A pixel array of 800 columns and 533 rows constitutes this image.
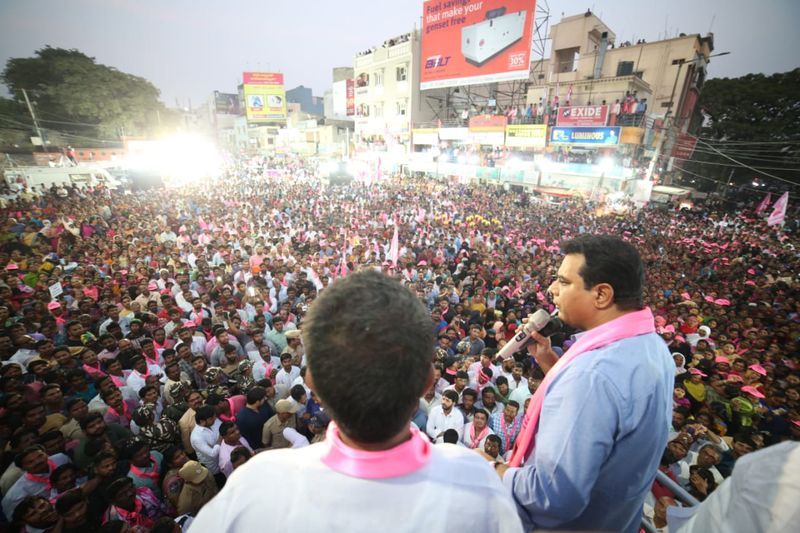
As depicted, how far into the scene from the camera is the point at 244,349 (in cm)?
561

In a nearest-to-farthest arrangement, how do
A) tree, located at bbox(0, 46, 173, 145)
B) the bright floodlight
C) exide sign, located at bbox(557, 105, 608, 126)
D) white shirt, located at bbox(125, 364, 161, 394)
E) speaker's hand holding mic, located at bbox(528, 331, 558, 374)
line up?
speaker's hand holding mic, located at bbox(528, 331, 558, 374), white shirt, located at bbox(125, 364, 161, 394), exide sign, located at bbox(557, 105, 608, 126), the bright floodlight, tree, located at bbox(0, 46, 173, 145)

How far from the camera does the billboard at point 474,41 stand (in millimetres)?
25484

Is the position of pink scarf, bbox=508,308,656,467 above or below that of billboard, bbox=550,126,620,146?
below

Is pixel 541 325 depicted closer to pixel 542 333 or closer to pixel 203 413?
pixel 542 333

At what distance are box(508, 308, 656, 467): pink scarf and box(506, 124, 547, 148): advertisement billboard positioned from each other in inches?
962

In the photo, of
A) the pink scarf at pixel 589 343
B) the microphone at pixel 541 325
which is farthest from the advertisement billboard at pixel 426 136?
the pink scarf at pixel 589 343

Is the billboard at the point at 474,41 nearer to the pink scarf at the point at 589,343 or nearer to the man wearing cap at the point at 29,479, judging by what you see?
the pink scarf at the point at 589,343

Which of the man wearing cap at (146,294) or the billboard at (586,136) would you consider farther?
the billboard at (586,136)

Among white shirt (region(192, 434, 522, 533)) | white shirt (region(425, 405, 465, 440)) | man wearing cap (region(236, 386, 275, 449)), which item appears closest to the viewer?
white shirt (region(192, 434, 522, 533))

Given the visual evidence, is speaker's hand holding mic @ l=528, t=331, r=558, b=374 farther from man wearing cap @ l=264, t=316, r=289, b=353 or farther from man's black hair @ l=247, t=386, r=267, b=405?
man wearing cap @ l=264, t=316, r=289, b=353

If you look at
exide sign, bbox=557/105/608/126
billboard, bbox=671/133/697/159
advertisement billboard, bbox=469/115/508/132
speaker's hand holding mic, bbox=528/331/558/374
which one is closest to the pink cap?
speaker's hand holding mic, bbox=528/331/558/374

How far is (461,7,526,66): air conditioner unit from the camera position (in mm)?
25625

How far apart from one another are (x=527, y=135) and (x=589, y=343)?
82.9 ft

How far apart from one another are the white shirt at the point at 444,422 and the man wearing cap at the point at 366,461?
3.44 m
